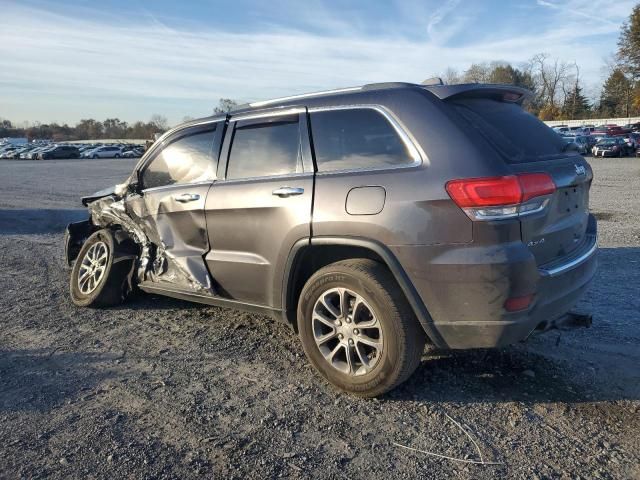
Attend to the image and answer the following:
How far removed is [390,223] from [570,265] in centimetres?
116

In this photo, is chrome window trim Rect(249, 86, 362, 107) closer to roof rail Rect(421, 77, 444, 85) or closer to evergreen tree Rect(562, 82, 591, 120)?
roof rail Rect(421, 77, 444, 85)

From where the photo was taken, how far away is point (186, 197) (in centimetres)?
456

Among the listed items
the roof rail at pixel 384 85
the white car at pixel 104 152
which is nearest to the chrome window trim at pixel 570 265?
the roof rail at pixel 384 85

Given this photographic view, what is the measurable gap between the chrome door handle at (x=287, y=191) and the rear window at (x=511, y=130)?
1.15 metres

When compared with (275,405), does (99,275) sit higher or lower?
higher

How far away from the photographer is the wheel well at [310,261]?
3541 mm

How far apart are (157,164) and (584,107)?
9883 centimetres

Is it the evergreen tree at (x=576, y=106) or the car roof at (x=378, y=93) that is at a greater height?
the evergreen tree at (x=576, y=106)

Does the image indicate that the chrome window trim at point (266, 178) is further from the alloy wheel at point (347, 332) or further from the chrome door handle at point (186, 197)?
the alloy wheel at point (347, 332)

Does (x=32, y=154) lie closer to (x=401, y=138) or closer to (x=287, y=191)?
(x=287, y=191)

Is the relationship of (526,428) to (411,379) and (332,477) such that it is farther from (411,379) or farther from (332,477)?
(332,477)

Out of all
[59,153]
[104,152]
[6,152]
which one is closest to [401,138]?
[59,153]

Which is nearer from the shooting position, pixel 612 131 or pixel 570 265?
pixel 570 265

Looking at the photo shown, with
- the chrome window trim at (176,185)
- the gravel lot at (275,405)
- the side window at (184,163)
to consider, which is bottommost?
the gravel lot at (275,405)
